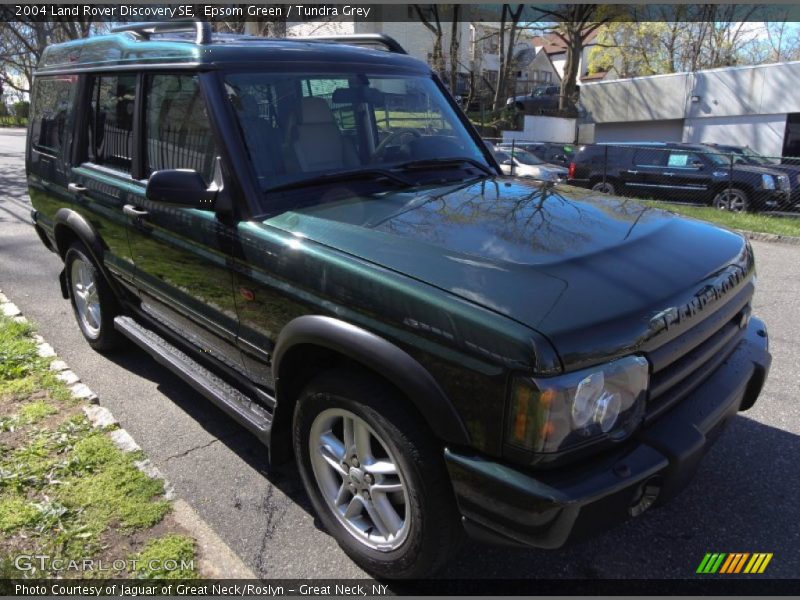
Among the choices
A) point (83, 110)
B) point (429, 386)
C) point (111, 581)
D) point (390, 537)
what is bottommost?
point (111, 581)

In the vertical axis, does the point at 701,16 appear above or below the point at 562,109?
above

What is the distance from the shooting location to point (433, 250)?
2.33 meters

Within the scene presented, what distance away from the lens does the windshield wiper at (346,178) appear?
291 centimetres

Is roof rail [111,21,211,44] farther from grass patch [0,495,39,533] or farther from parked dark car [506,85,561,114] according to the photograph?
parked dark car [506,85,561,114]

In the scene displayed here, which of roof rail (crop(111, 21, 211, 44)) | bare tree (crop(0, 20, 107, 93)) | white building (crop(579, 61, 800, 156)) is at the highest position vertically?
bare tree (crop(0, 20, 107, 93))

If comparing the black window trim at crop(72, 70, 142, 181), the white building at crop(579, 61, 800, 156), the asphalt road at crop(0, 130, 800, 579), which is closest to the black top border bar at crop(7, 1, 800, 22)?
the white building at crop(579, 61, 800, 156)

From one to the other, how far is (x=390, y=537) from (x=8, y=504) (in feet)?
6.07

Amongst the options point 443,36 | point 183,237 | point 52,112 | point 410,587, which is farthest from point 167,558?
point 443,36

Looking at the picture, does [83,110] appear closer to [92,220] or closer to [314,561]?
[92,220]

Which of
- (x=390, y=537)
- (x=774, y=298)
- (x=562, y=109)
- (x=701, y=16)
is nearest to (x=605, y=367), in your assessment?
(x=390, y=537)

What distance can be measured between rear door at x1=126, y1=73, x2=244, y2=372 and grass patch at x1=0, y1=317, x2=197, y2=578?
0.75m

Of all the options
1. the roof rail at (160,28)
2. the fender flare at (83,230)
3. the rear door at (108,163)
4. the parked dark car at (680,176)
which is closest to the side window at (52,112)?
the rear door at (108,163)

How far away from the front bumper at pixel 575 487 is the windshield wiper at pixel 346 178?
4.81ft

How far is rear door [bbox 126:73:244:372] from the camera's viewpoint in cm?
297
